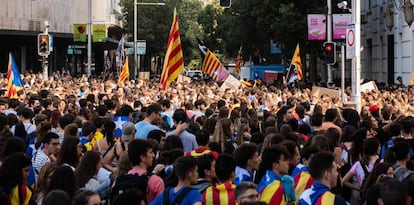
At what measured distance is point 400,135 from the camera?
10.3 m

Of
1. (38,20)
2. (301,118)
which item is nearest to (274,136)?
(301,118)

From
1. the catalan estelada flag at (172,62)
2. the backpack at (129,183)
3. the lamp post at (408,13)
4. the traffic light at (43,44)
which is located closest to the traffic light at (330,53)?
the lamp post at (408,13)

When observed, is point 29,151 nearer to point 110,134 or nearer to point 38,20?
point 110,134

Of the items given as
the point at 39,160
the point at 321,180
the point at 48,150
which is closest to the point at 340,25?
the point at 48,150

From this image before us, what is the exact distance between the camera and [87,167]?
7.46 m

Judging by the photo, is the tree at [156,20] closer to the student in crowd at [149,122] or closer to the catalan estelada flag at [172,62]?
the catalan estelada flag at [172,62]

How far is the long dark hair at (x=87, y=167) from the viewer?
24.4 feet

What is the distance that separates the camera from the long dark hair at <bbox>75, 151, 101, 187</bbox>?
7.44 meters

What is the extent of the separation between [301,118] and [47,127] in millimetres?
5222

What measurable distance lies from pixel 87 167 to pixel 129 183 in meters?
0.54

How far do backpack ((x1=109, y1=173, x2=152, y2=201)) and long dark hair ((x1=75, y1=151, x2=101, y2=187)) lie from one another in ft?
1.05

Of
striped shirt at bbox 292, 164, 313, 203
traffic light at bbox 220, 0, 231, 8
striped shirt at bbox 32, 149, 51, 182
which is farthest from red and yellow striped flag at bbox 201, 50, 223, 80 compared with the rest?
striped shirt at bbox 292, 164, 313, 203

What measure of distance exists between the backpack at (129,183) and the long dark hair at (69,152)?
3.37ft

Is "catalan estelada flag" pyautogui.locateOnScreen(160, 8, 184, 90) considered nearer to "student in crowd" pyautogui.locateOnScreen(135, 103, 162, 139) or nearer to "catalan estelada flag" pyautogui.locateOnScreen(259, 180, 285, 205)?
"student in crowd" pyautogui.locateOnScreen(135, 103, 162, 139)
